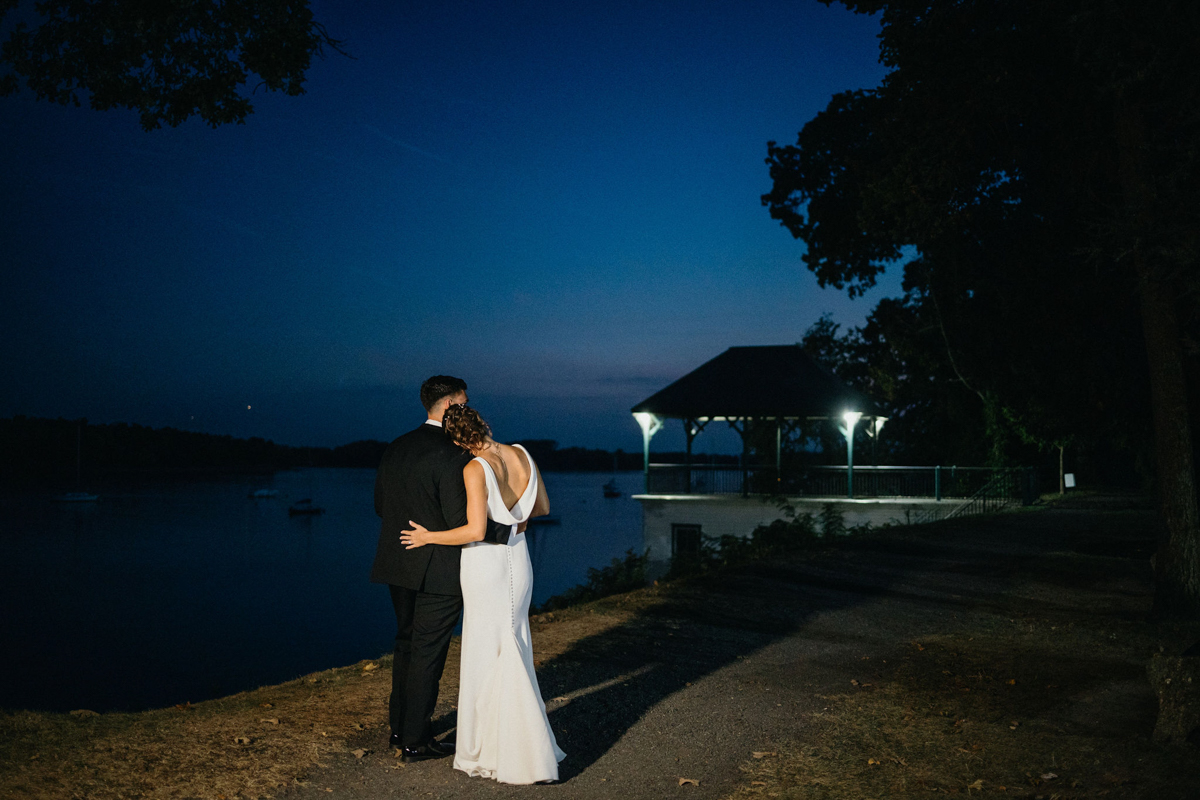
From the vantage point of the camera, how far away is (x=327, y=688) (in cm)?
595

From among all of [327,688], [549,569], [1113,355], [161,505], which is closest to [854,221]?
[1113,355]

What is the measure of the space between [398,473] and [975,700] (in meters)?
4.16

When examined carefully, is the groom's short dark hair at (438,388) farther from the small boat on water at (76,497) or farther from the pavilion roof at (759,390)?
the small boat on water at (76,497)

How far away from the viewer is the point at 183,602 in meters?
51.5

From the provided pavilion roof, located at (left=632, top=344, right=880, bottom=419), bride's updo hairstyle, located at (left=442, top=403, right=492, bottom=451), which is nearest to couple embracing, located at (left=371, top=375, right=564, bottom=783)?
bride's updo hairstyle, located at (left=442, top=403, right=492, bottom=451)

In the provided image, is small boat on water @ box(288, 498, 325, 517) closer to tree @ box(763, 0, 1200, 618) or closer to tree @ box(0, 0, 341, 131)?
tree @ box(763, 0, 1200, 618)

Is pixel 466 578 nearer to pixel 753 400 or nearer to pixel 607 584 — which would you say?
pixel 607 584

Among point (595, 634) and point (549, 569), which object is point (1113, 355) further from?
point (549, 569)

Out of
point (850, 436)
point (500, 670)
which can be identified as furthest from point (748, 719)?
point (850, 436)

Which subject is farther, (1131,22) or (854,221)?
(854,221)

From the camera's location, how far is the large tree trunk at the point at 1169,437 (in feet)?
28.9

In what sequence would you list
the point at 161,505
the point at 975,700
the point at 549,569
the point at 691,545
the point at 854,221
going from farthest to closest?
1. the point at 161,505
2. the point at 549,569
3. the point at 691,545
4. the point at 854,221
5. the point at 975,700

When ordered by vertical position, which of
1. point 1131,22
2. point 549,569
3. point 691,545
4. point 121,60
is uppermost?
point 1131,22

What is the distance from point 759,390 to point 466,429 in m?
26.2
